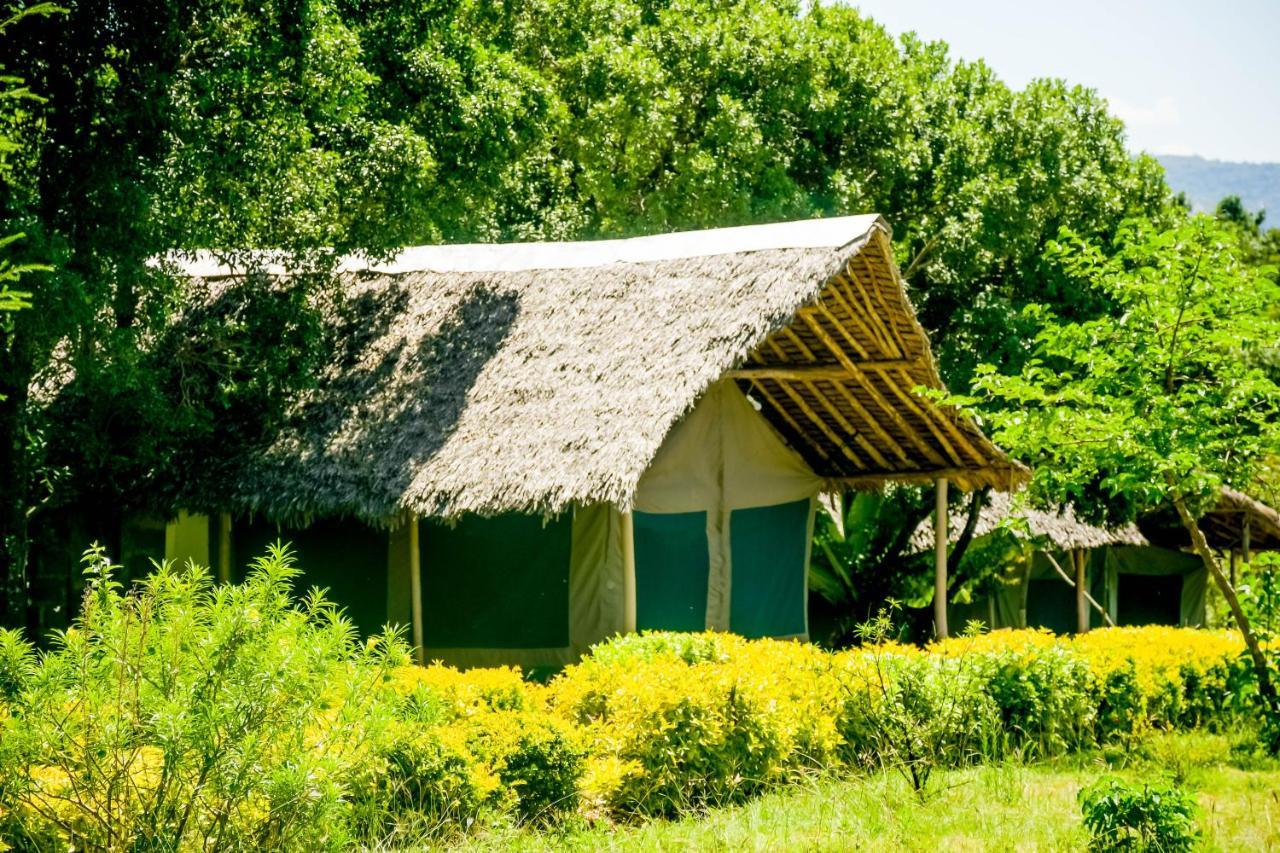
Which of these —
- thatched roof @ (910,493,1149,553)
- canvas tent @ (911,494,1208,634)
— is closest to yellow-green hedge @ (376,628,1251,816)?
thatched roof @ (910,493,1149,553)

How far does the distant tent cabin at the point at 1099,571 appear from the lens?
56.6 ft

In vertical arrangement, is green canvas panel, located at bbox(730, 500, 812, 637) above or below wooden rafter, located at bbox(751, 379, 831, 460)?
below

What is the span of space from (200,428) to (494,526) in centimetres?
260

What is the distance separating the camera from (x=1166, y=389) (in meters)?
8.37

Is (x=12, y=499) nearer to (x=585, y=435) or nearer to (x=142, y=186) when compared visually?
(x=142, y=186)

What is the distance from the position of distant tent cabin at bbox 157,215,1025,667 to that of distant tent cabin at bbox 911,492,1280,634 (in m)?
4.41

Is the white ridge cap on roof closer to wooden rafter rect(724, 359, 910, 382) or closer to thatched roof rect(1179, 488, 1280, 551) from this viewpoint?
wooden rafter rect(724, 359, 910, 382)

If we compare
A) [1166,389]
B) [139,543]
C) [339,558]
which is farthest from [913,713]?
[139,543]

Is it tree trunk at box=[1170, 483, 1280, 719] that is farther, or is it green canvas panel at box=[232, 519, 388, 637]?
green canvas panel at box=[232, 519, 388, 637]

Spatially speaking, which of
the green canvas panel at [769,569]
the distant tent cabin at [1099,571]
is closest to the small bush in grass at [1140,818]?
the green canvas panel at [769,569]

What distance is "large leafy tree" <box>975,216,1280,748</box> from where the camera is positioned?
7680mm

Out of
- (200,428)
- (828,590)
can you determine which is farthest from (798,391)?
(200,428)

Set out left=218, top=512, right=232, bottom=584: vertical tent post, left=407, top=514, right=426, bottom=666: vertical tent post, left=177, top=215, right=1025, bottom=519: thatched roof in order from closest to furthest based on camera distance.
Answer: left=177, top=215, right=1025, bottom=519: thatched roof → left=407, top=514, right=426, bottom=666: vertical tent post → left=218, top=512, right=232, bottom=584: vertical tent post

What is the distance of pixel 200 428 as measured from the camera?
1150 centimetres
